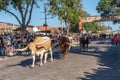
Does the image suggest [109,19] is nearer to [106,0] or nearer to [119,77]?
[106,0]

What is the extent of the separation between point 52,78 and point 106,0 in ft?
218

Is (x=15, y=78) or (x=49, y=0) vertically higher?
(x=49, y=0)

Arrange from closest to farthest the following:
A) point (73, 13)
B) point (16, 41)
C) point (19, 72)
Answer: point (19, 72) → point (16, 41) → point (73, 13)

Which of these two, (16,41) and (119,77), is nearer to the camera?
(119,77)

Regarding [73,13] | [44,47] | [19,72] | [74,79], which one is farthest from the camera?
[73,13]

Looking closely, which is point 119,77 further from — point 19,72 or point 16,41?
point 16,41

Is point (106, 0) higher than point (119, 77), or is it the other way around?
point (106, 0)

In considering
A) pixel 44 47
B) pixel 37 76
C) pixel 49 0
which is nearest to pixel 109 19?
pixel 49 0

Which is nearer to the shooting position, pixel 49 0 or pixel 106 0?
pixel 49 0

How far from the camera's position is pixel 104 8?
8106 centimetres

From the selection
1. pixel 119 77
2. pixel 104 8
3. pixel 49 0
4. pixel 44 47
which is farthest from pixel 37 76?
pixel 104 8

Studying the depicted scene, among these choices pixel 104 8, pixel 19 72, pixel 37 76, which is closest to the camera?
pixel 37 76

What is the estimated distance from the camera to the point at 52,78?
1634 cm

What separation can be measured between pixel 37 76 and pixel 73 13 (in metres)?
49.8
